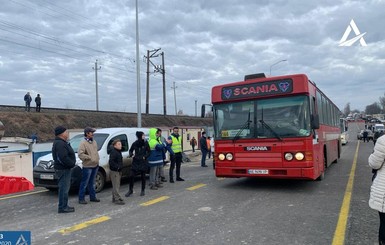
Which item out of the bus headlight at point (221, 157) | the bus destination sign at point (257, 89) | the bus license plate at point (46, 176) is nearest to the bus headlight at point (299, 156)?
the bus destination sign at point (257, 89)

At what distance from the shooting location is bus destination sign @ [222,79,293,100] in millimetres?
8922

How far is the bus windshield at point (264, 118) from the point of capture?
8.63 metres

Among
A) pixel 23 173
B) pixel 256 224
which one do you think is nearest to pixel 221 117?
pixel 256 224

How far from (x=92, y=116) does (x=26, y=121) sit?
9366mm

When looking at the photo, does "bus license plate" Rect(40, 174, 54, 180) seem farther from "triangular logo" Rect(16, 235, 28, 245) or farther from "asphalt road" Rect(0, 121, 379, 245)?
"triangular logo" Rect(16, 235, 28, 245)

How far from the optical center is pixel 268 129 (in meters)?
8.84

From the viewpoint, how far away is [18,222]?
21.4 ft

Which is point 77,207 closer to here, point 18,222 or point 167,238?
point 18,222

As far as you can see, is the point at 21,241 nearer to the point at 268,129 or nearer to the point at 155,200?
the point at 155,200

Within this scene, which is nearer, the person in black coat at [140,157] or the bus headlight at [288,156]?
the bus headlight at [288,156]

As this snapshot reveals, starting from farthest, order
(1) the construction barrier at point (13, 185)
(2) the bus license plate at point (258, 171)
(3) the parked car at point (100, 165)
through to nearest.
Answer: (1) the construction barrier at point (13, 185)
(3) the parked car at point (100, 165)
(2) the bus license plate at point (258, 171)

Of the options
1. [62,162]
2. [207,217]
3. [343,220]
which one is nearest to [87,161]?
[62,162]

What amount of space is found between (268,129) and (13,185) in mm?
7516

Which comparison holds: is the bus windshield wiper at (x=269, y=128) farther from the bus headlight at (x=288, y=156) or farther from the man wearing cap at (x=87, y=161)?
the man wearing cap at (x=87, y=161)
